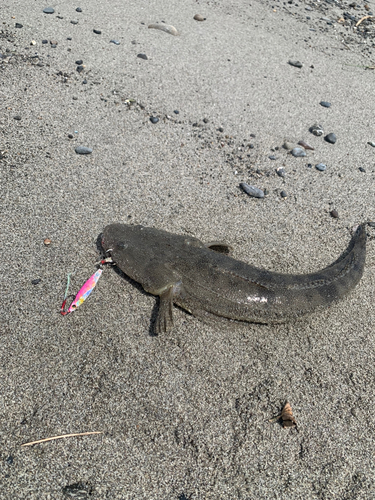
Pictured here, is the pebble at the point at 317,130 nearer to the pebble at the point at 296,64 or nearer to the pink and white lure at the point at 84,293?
the pebble at the point at 296,64

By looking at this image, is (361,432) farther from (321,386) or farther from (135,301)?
(135,301)

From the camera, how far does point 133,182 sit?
425cm

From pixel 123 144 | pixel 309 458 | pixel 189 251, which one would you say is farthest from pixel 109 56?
pixel 309 458

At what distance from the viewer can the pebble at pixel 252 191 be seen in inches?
171

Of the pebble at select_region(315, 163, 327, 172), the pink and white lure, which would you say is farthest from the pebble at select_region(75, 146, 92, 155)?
the pebble at select_region(315, 163, 327, 172)

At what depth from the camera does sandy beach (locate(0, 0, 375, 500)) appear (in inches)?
99.2

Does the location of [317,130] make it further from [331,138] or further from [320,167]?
[320,167]

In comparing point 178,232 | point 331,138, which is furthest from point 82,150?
point 331,138

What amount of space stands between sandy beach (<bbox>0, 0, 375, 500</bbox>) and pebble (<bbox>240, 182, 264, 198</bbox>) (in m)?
0.06

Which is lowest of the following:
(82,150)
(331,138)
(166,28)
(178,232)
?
(178,232)

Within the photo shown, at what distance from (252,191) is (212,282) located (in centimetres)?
153

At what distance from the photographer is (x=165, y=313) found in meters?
3.15

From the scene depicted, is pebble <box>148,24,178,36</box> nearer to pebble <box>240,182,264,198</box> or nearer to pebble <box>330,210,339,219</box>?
pebble <box>240,182,264,198</box>

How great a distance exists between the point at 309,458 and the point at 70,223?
2.82m
